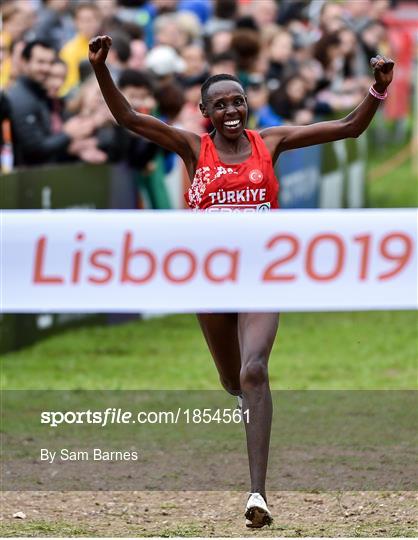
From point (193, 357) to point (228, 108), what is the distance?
5.01 meters

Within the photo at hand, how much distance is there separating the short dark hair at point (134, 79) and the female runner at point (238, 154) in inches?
205

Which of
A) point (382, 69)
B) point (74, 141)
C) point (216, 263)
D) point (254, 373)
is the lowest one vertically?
point (254, 373)

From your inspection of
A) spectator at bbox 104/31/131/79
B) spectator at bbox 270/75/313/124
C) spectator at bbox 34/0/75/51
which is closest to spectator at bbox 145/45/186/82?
spectator at bbox 104/31/131/79

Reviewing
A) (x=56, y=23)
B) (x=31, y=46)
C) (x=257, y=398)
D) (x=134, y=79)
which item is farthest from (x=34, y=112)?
(x=257, y=398)

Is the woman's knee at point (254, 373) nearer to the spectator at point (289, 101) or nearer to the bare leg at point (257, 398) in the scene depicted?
the bare leg at point (257, 398)

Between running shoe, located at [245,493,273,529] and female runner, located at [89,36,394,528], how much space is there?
255 mm

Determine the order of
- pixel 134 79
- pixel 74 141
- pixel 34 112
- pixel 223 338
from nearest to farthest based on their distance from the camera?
pixel 223 338, pixel 34 112, pixel 134 79, pixel 74 141

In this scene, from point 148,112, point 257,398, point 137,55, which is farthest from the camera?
point 137,55

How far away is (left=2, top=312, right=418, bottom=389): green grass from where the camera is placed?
10.6 m

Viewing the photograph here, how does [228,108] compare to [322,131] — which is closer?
[228,108]

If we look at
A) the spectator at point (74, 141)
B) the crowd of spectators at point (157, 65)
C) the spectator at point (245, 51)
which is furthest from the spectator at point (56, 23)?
the spectator at point (74, 141)

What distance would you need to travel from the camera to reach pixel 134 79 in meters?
12.2

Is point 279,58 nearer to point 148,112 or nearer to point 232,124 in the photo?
point 148,112

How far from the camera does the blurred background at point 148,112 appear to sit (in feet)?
38.2
